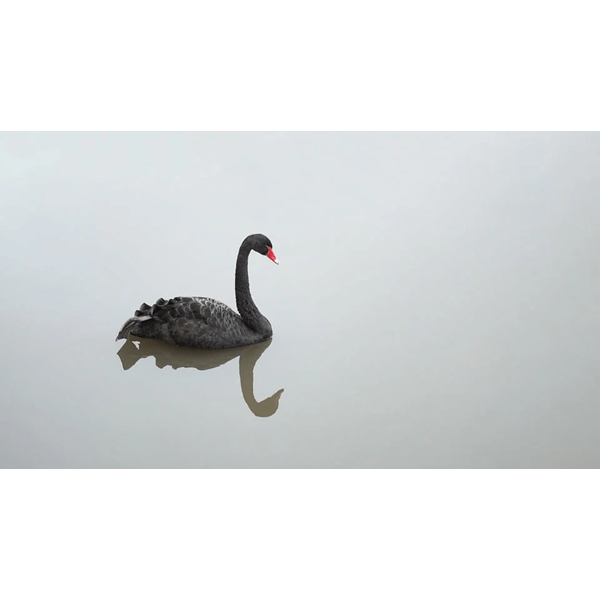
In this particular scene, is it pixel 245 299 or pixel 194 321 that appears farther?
pixel 245 299

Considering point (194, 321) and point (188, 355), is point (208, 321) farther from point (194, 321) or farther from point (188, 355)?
point (188, 355)

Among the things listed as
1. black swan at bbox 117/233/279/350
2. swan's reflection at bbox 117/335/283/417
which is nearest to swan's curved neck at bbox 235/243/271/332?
black swan at bbox 117/233/279/350

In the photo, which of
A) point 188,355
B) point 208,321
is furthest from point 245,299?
point 188,355

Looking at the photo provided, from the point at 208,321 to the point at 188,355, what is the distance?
252 millimetres

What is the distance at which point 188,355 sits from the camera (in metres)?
5.10

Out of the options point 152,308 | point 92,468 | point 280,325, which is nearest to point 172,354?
point 152,308

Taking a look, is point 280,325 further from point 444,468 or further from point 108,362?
point 444,468

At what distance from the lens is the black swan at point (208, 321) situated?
502 cm

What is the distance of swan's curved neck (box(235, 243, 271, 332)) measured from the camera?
202 inches

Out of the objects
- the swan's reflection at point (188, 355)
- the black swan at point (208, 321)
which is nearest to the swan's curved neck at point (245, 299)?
the black swan at point (208, 321)

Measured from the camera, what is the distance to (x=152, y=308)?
16.6 feet

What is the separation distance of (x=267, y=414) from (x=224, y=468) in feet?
1.92

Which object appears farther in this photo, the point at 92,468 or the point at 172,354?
the point at 172,354

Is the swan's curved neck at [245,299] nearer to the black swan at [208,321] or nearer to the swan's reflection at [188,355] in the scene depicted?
the black swan at [208,321]
